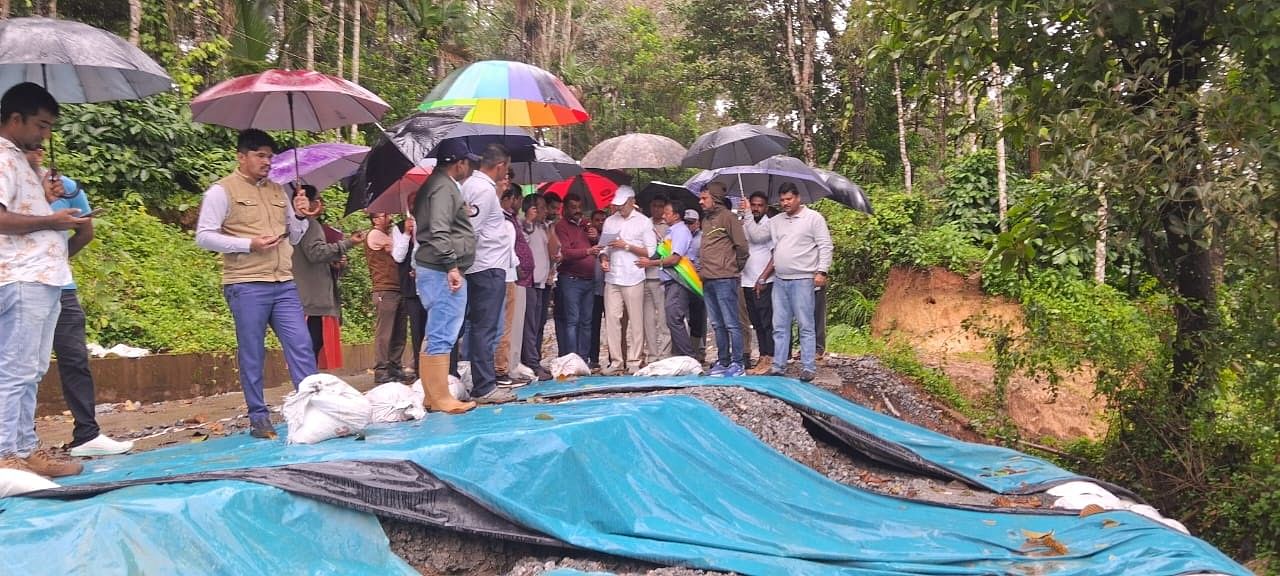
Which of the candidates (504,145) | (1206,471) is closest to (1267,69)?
(1206,471)

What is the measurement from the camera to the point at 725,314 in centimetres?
930

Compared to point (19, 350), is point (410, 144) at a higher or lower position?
higher

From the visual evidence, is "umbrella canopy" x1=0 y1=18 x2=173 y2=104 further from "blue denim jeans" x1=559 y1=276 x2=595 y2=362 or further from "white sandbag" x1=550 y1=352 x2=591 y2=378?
"blue denim jeans" x1=559 y1=276 x2=595 y2=362

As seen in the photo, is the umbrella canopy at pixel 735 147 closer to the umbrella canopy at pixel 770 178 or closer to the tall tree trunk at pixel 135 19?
the umbrella canopy at pixel 770 178

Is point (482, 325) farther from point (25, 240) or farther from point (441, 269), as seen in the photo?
point (25, 240)

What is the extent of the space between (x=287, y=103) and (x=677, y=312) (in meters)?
4.01

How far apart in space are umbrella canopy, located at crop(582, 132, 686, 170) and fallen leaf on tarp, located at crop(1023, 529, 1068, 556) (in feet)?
17.7

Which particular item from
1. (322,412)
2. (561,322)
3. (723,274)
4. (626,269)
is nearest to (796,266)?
(723,274)

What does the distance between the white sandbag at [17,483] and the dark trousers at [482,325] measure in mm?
3154

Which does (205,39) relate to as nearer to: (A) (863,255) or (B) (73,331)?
(A) (863,255)

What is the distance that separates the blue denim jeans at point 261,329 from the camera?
5551 millimetres

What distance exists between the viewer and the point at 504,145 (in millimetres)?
8328

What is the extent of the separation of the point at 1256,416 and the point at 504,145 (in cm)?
632

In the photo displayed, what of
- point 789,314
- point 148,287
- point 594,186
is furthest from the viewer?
point 148,287
